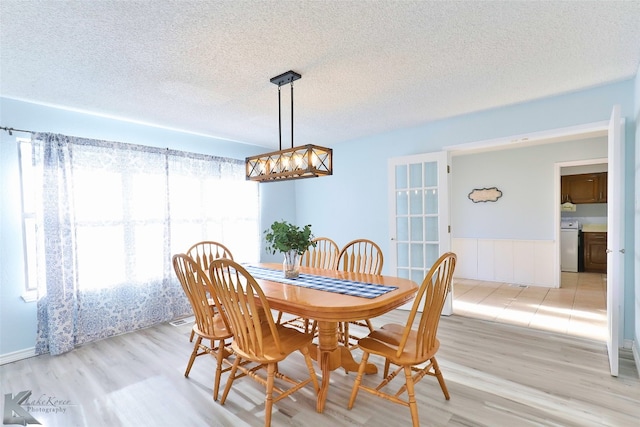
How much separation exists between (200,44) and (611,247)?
3301 millimetres

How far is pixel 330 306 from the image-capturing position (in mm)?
1764

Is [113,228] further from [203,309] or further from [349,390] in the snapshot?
[349,390]

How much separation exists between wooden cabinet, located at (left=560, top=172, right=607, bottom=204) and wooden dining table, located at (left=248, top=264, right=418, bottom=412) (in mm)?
6049

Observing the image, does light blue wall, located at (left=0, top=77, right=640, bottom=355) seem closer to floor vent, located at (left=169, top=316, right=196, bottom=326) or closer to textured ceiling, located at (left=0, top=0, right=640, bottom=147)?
textured ceiling, located at (left=0, top=0, right=640, bottom=147)

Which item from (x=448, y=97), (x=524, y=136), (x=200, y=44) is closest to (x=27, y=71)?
(x=200, y=44)

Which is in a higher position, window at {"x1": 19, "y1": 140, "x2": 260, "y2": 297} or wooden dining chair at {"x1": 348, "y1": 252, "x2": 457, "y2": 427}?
window at {"x1": 19, "y1": 140, "x2": 260, "y2": 297}

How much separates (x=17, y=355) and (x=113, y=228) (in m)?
1.35

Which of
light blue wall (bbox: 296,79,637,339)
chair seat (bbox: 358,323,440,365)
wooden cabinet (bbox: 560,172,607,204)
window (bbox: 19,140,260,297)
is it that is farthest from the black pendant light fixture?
wooden cabinet (bbox: 560,172,607,204)

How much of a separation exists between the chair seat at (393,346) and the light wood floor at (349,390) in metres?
0.42

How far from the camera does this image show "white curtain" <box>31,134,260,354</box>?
2.90 m

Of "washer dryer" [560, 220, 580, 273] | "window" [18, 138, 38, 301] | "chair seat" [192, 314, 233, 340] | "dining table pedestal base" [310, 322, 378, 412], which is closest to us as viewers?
"dining table pedestal base" [310, 322, 378, 412]

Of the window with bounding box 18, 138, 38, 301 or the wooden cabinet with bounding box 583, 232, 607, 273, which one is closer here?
the window with bounding box 18, 138, 38, 301

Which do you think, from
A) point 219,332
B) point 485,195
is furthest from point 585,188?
point 219,332

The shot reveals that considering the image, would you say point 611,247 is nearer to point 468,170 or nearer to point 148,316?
point 468,170
